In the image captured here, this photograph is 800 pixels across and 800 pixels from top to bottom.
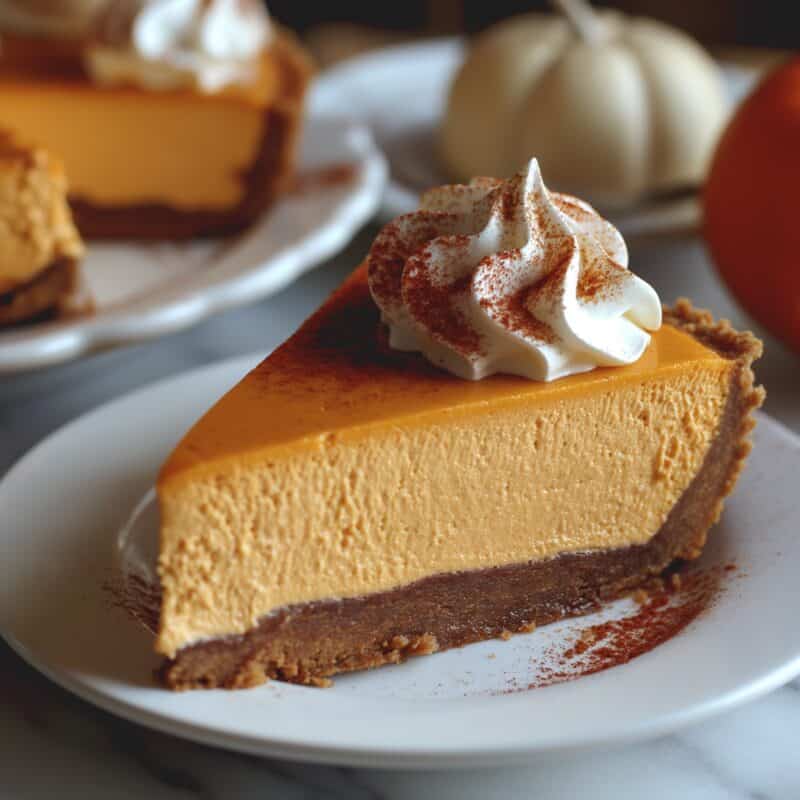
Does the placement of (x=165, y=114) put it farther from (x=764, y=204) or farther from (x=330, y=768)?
(x=330, y=768)

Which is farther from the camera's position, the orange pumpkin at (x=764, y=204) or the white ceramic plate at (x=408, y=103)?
the white ceramic plate at (x=408, y=103)

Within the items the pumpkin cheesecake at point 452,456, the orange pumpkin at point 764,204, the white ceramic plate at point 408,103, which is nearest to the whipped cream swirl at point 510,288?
the pumpkin cheesecake at point 452,456

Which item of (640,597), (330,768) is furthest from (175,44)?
(330,768)

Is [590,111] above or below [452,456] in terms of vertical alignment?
above

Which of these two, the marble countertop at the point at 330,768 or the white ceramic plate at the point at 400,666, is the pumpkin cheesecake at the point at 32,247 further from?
the marble countertop at the point at 330,768

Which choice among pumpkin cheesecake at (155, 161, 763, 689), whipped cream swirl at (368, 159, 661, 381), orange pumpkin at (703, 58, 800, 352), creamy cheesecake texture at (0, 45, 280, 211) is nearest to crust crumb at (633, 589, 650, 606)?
pumpkin cheesecake at (155, 161, 763, 689)

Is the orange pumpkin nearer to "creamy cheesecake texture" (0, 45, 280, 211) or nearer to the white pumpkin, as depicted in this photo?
the white pumpkin

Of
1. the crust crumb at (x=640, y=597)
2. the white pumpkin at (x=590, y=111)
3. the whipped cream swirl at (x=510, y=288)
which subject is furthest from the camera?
the white pumpkin at (x=590, y=111)
